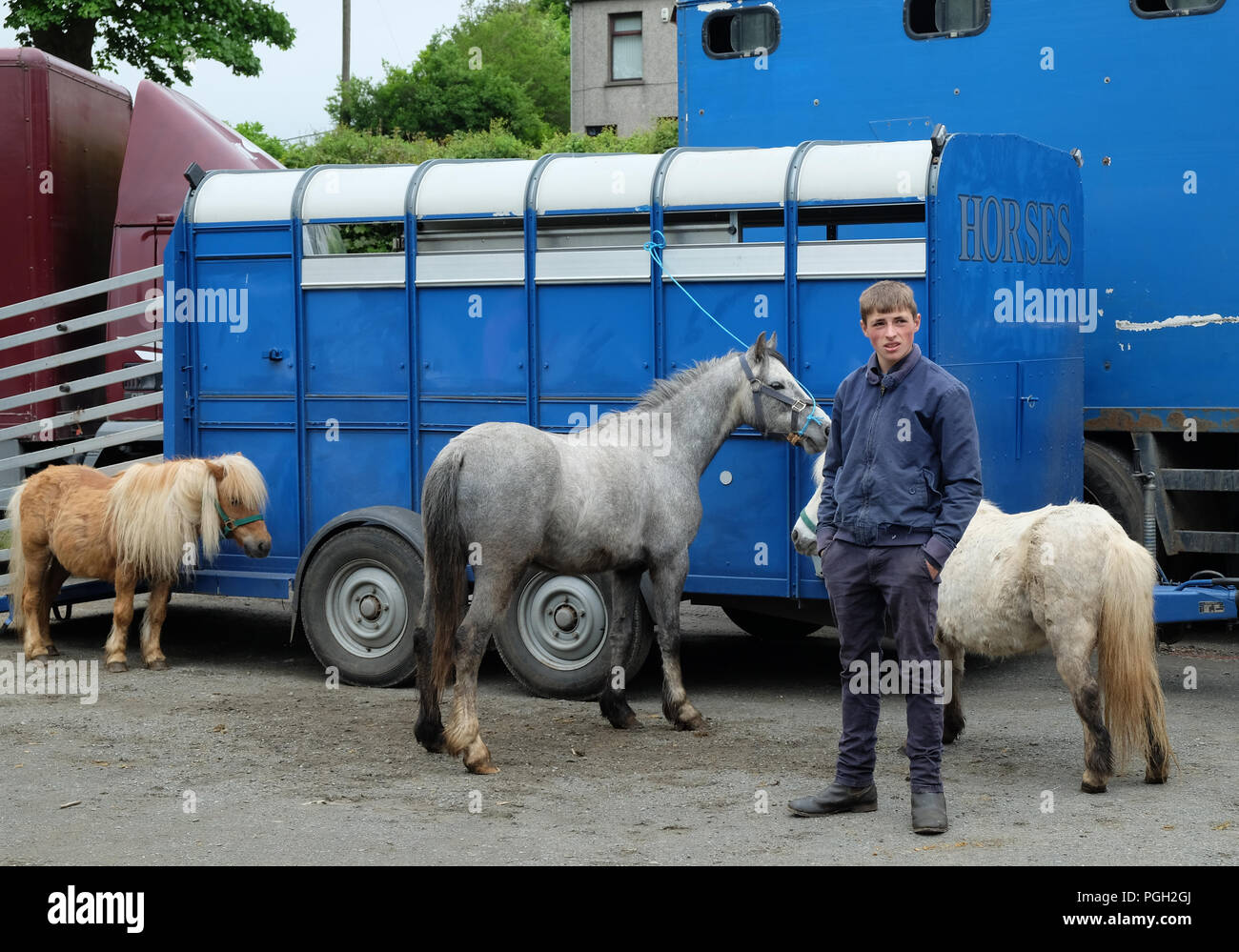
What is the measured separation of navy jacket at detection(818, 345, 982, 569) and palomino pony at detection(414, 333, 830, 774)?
1752 mm

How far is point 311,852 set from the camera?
5.33 m

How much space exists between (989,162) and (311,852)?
4.92 metres

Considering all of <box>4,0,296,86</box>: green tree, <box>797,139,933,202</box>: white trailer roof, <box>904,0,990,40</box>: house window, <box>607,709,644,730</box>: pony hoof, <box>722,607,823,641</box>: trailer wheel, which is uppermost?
<box>4,0,296,86</box>: green tree

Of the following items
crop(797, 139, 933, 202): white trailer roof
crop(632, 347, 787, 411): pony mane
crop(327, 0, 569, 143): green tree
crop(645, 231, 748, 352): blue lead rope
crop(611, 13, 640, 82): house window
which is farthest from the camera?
crop(327, 0, 569, 143): green tree

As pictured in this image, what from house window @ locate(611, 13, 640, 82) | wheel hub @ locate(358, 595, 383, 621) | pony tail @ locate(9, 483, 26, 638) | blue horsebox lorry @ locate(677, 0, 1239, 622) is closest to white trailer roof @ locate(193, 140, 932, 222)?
blue horsebox lorry @ locate(677, 0, 1239, 622)

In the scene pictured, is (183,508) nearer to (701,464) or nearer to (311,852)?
(701,464)

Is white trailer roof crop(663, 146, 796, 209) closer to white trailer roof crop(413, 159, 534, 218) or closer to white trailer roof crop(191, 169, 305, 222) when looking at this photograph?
white trailer roof crop(413, 159, 534, 218)

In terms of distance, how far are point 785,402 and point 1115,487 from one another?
9.46 ft

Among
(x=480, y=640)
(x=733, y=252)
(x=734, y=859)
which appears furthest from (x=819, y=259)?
(x=734, y=859)

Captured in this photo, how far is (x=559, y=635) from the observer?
829 cm

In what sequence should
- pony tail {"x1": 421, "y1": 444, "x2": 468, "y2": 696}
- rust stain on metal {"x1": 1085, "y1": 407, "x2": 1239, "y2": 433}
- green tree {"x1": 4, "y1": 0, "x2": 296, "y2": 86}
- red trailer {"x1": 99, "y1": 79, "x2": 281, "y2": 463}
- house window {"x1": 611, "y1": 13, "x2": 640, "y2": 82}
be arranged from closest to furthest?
pony tail {"x1": 421, "y1": 444, "x2": 468, "y2": 696}
rust stain on metal {"x1": 1085, "y1": 407, "x2": 1239, "y2": 433}
red trailer {"x1": 99, "y1": 79, "x2": 281, "y2": 463}
green tree {"x1": 4, "y1": 0, "x2": 296, "y2": 86}
house window {"x1": 611, "y1": 13, "x2": 640, "y2": 82}

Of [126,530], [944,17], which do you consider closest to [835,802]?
[126,530]

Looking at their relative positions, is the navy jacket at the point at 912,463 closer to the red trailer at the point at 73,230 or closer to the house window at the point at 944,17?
the house window at the point at 944,17

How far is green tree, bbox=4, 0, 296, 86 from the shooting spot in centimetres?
2172
